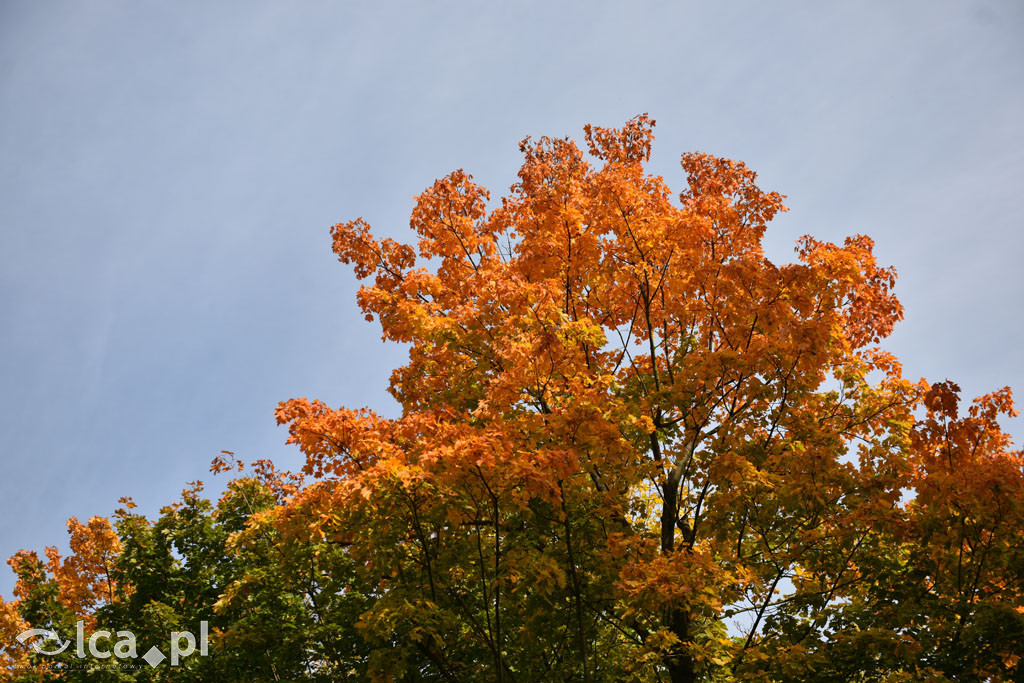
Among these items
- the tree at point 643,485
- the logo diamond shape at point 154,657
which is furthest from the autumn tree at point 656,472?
the logo diamond shape at point 154,657

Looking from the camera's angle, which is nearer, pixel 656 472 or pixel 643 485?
pixel 656 472

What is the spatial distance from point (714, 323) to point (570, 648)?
4.73 m

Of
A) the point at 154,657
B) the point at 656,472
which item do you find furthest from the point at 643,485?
the point at 154,657

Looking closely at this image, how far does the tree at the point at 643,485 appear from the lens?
304 inches

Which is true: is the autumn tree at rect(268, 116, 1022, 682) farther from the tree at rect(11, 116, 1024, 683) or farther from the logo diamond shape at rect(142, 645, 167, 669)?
the logo diamond shape at rect(142, 645, 167, 669)

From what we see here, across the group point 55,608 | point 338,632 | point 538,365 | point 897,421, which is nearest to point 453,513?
point 538,365

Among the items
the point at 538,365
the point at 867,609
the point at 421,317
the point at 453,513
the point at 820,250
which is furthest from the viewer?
the point at 421,317

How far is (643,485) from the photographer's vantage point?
10.9m

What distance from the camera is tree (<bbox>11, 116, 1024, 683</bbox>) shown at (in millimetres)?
7719

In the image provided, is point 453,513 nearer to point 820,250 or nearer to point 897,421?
point 820,250

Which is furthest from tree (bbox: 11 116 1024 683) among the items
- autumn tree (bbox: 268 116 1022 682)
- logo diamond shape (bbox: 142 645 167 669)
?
logo diamond shape (bbox: 142 645 167 669)

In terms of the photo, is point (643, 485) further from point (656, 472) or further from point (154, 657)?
point (154, 657)

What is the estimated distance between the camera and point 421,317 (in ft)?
33.7

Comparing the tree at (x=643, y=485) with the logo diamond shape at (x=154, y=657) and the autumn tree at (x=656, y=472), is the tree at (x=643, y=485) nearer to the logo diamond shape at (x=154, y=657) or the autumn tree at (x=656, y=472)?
the autumn tree at (x=656, y=472)
